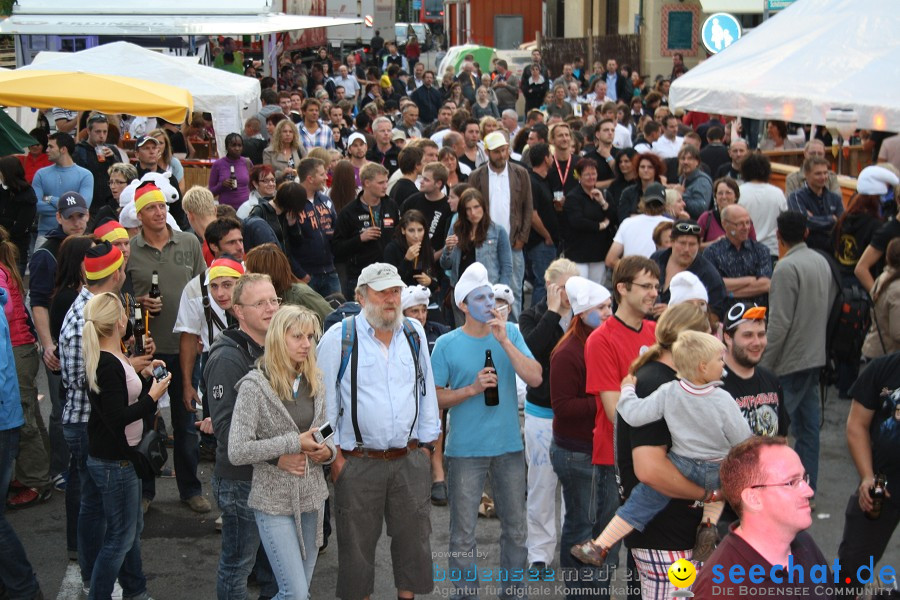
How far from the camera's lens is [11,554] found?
562cm

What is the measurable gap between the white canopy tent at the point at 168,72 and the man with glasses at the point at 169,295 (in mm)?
7017

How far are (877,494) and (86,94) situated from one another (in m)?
8.42

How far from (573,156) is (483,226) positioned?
2.93 m

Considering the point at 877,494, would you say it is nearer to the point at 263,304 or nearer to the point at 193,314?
the point at 263,304

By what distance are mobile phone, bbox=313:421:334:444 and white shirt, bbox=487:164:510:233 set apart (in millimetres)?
5424

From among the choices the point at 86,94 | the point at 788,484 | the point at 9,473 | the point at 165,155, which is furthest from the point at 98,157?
the point at 788,484

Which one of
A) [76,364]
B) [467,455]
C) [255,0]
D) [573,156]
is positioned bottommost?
[467,455]

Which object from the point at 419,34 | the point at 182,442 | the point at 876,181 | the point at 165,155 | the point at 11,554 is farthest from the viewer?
the point at 419,34

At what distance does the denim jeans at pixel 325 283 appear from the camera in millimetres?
9227

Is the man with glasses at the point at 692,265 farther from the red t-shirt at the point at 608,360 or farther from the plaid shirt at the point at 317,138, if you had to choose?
the plaid shirt at the point at 317,138

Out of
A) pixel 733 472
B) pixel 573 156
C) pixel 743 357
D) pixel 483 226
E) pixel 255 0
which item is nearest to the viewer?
pixel 733 472

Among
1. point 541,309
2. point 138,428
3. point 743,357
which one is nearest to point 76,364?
point 138,428

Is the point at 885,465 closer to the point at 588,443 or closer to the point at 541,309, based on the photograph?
the point at 588,443

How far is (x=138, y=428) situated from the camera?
18.0ft
